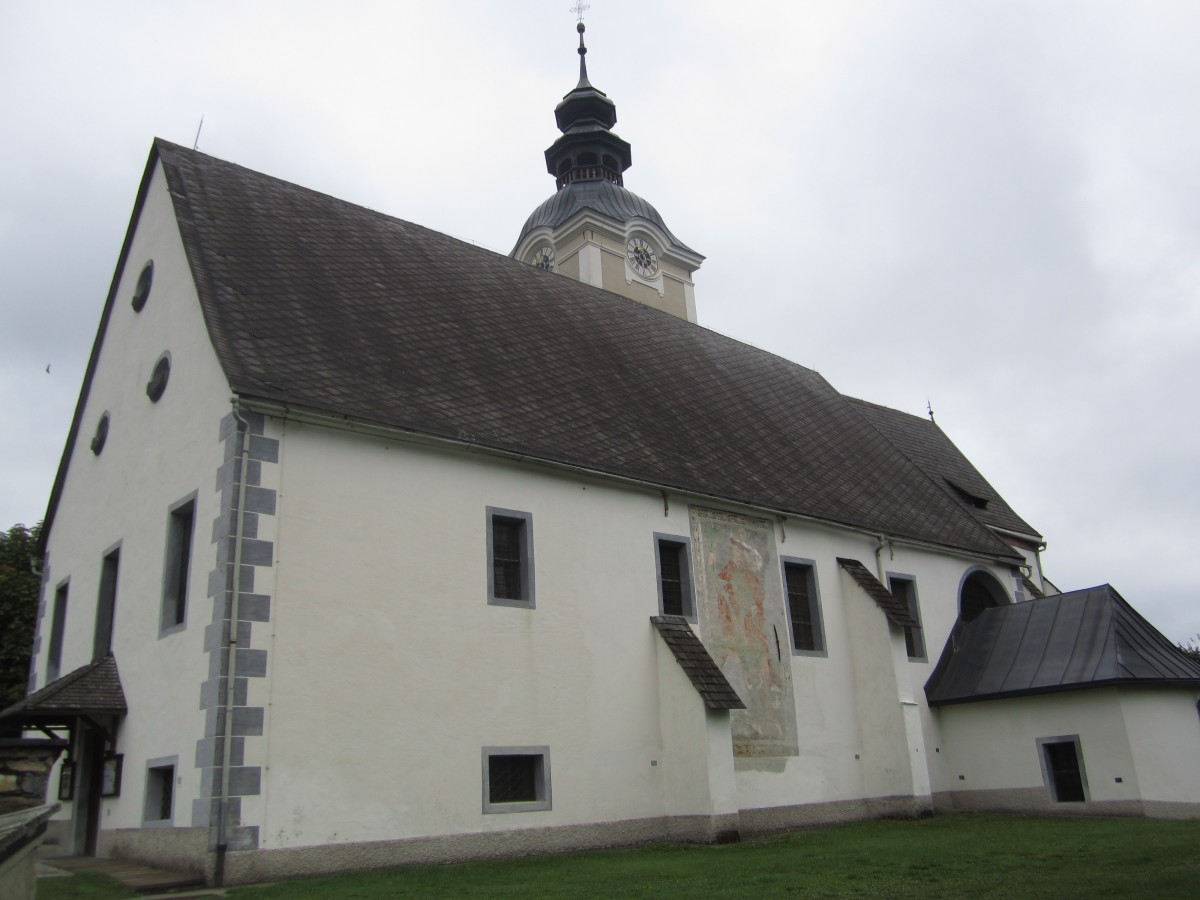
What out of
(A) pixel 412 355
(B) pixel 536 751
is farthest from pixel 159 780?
(A) pixel 412 355

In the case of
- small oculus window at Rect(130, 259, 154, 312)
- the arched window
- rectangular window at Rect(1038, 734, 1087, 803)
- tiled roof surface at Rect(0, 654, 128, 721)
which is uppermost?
small oculus window at Rect(130, 259, 154, 312)

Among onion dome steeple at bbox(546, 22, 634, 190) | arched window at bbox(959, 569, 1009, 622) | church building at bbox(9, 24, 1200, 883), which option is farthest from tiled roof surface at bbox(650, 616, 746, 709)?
onion dome steeple at bbox(546, 22, 634, 190)

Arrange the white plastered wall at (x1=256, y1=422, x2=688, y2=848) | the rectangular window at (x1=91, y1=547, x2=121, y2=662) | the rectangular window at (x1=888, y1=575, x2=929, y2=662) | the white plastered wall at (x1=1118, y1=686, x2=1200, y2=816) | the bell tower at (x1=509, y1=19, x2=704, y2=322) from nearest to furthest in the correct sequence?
1. the white plastered wall at (x1=256, y1=422, x2=688, y2=848)
2. the rectangular window at (x1=91, y1=547, x2=121, y2=662)
3. the white plastered wall at (x1=1118, y1=686, x2=1200, y2=816)
4. the rectangular window at (x1=888, y1=575, x2=929, y2=662)
5. the bell tower at (x1=509, y1=19, x2=704, y2=322)

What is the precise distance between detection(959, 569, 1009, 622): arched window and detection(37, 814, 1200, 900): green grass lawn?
25.8ft

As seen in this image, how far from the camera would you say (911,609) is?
67.1 ft

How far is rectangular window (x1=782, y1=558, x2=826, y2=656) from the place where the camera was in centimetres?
1783

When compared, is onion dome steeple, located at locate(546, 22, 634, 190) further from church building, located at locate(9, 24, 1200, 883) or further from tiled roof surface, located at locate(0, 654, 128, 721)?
tiled roof surface, located at locate(0, 654, 128, 721)

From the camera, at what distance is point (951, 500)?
24047 mm

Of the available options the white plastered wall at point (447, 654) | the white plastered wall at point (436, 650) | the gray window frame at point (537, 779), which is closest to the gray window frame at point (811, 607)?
the white plastered wall at point (447, 654)

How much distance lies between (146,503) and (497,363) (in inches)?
218

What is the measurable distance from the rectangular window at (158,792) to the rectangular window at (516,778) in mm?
3628

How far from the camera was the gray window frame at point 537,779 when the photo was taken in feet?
42.0

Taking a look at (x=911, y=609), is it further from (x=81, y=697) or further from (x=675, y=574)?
(x=81, y=697)

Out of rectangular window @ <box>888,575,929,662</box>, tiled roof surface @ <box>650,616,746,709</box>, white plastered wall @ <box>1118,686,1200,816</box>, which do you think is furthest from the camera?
rectangular window @ <box>888,575,929,662</box>
